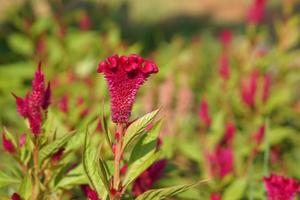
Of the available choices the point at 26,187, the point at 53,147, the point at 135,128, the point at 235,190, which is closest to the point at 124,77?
the point at 135,128

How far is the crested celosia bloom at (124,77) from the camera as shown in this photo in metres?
1.81

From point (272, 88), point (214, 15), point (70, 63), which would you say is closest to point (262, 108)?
point (272, 88)

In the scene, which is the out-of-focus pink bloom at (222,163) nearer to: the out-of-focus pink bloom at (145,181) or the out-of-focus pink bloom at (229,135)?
the out-of-focus pink bloom at (229,135)

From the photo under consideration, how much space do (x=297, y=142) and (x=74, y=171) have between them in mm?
2397

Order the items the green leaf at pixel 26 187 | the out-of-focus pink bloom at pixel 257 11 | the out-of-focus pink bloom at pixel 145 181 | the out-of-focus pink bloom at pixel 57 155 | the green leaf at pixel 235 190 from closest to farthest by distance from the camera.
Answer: the green leaf at pixel 26 187
the out-of-focus pink bloom at pixel 57 155
the out-of-focus pink bloom at pixel 145 181
the green leaf at pixel 235 190
the out-of-focus pink bloom at pixel 257 11

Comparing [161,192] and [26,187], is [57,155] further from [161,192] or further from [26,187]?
[161,192]

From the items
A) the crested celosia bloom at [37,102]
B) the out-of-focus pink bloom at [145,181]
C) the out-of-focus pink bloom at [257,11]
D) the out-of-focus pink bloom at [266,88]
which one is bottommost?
the out-of-focus pink bloom at [145,181]

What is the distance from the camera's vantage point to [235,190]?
287cm

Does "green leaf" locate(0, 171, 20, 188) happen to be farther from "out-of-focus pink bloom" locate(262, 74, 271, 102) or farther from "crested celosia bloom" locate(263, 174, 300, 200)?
"out-of-focus pink bloom" locate(262, 74, 271, 102)

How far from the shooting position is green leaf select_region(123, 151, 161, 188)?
80.0 inches

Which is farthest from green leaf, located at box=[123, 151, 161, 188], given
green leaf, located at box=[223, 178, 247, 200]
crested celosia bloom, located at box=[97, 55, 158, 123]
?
green leaf, located at box=[223, 178, 247, 200]

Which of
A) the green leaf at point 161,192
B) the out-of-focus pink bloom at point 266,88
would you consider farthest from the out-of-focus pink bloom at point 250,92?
the green leaf at point 161,192

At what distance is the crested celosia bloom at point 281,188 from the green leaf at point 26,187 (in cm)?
73

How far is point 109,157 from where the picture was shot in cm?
278
